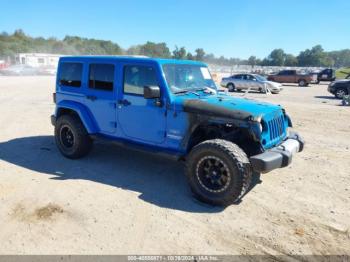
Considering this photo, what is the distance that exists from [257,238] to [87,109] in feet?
12.5

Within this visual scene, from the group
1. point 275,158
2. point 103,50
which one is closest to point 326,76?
point 275,158

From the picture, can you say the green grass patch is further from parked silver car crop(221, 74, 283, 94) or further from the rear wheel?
the rear wheel

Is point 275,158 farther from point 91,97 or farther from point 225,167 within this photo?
point 91,97

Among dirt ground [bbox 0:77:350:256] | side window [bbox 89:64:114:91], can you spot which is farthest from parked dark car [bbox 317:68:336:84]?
side window [bbox 89:64:114:91]

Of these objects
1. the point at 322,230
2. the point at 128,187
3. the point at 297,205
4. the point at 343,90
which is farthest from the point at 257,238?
the point at 343,90

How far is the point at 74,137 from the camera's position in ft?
19.1

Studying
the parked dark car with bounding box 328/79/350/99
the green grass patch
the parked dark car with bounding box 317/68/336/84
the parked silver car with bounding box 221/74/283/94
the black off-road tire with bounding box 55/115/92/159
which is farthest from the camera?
the parked dark car with bounding box 317/68/336/84

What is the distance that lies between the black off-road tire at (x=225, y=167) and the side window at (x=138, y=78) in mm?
1349

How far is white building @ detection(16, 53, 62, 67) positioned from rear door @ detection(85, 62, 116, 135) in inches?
2481

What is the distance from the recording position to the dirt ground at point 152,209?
3354 millimetres

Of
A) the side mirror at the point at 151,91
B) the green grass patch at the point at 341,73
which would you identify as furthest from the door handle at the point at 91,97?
the green grass patch at the point at 341,73

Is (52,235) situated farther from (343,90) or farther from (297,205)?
(343,90)

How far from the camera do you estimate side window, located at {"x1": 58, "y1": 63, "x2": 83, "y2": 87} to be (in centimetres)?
589

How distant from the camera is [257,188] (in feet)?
16.0
